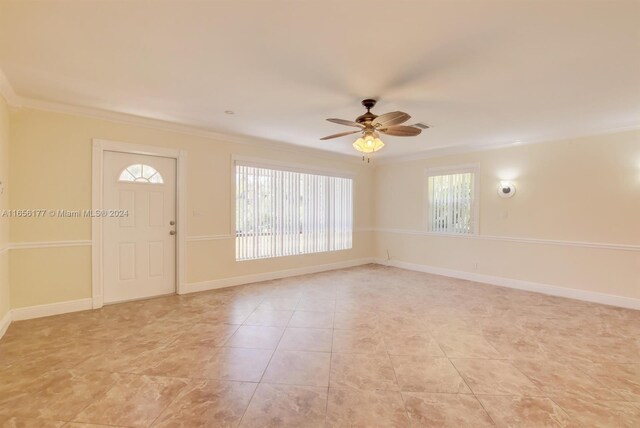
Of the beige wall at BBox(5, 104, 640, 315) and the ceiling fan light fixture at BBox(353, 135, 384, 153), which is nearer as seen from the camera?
the ceiling fan light fixture at BBox(353, 135, 384, 153)

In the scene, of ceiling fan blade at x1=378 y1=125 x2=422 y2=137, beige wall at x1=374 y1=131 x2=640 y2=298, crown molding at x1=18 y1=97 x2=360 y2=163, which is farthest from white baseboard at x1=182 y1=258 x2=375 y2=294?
ceiling fan blade at x1=378 y1=125 x2=422 y2=137

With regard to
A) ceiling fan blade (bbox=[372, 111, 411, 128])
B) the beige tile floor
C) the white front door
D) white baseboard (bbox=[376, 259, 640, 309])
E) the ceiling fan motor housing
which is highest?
the ceiling fan motor housing

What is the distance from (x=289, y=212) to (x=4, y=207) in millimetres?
3828

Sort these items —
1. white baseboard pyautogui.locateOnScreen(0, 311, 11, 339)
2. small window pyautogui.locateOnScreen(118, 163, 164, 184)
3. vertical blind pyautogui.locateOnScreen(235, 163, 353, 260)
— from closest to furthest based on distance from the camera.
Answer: white baseboard pyautogui.locateOnScreen(0, 311, 11, 339)
small window pyautogui.locateOnScreen(118, 163, 164, 184)
vertical blind pyautogui.locateOnScreen(235, 163, 353, 260)

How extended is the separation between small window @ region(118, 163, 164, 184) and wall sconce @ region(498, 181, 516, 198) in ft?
18.5

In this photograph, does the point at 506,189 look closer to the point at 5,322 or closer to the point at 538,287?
the point at 538,287

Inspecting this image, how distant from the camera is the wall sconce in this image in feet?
16.6

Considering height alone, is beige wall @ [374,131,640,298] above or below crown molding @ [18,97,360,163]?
below

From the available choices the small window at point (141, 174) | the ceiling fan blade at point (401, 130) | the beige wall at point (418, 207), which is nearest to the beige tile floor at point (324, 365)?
the beige wall at point (418, 207)

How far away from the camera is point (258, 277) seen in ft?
17.5

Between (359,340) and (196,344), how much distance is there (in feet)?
5.35

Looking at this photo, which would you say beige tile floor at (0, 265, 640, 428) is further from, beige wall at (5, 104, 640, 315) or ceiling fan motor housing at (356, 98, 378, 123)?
ceiling fan motor housing at (356, 98, 378, 123)

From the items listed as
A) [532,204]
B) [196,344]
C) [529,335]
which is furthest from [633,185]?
[196,344]

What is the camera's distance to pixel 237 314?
146 inches
